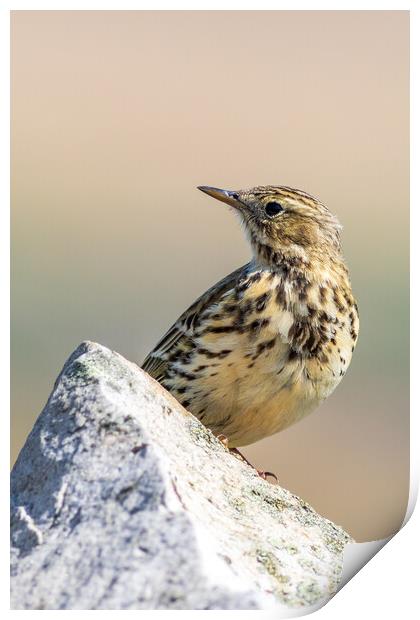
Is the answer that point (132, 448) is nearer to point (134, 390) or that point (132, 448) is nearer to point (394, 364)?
point (134, 390)

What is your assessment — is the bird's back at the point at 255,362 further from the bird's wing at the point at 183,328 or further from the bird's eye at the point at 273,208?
the bird's eye at the point at 273,208

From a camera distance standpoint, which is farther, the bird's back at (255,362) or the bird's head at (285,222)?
the bird's head at (285,222)

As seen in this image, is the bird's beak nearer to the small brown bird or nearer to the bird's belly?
the small brown bird

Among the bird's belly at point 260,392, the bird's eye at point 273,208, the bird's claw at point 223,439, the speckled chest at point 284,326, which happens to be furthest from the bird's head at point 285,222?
the bird's claw at point 223,439

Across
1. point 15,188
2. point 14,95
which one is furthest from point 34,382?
point 14,95

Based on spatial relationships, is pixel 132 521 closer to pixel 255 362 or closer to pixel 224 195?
pixel 255 362

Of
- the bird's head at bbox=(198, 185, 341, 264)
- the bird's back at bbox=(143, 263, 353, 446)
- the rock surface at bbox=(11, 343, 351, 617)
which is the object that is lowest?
the rock surface at bbox=(11, 343, 351, 617)

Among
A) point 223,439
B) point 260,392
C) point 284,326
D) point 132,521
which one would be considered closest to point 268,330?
point 284,326

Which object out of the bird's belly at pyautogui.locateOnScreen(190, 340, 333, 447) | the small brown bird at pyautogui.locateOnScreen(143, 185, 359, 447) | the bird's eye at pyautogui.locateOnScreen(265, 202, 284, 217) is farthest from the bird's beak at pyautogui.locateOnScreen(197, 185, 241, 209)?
the bird's belly at pyautogui.locateOnScreen(190, 340, 333, 447)
